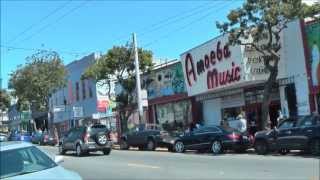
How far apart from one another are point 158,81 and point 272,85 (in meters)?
13.3

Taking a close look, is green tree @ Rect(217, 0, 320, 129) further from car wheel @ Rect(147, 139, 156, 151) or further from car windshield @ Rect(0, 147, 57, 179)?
car windshield @ Rect(0, 147, 57, 179)

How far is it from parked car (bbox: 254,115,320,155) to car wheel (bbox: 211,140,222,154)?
6.55 feet

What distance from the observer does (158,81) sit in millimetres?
42844

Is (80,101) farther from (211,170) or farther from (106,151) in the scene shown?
(211,170)

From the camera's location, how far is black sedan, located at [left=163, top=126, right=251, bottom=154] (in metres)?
27.1

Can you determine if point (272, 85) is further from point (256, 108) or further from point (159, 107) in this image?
point (159, 107)

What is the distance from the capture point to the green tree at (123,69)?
137ft

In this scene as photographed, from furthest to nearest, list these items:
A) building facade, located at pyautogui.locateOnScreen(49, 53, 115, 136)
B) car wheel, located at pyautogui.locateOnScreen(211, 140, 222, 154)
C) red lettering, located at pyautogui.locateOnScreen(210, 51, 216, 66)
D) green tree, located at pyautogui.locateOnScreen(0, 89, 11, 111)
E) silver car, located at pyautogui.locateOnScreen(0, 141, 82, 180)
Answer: green tree, located at pyautogui.locateOnScreen(0, 89, 11, 111)
building facade, located at pyautogui.locateOnScreen(49, 53, 115, 136)
red lettering, located at pyautogui.locateOnScreen(210, 51, 216, 66)
car wheel, located at pyautogui.locateOnScreen(211, 140, 222, 154)
silver car, located at pyautogui.locateOnScreen(0, 141, 82, 180)

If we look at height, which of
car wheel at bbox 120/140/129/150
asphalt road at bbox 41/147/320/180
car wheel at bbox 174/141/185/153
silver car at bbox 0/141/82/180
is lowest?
asphalt road at bbox 41/147/320/180

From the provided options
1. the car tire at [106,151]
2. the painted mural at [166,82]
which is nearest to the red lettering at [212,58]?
the painted mural at [166,82]

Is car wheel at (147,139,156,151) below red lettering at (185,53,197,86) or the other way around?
below

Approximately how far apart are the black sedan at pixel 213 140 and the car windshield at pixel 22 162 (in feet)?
56.4

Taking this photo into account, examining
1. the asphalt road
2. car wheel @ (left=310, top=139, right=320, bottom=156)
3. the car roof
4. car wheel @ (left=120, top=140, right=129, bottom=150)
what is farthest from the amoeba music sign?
the car roof

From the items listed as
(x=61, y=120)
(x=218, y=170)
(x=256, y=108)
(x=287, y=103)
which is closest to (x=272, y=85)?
(x=287, y=103)
